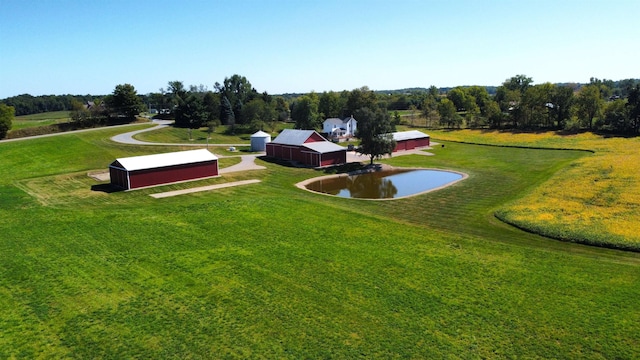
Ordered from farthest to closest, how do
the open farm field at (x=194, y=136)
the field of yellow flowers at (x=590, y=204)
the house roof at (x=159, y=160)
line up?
the open farm field at (x=194, y=136) → the house roof at (x=159, y=160) → the field of yellow flowers at (x=590, y=204)

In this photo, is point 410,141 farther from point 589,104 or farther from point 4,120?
point 4,120

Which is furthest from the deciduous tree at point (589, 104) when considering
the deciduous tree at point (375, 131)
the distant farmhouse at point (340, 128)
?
the deciduous tree at point (375, 131)

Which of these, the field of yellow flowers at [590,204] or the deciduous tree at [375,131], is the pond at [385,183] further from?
the field of yellow flowers at [590,204]

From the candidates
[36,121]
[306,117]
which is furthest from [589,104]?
[36,121]

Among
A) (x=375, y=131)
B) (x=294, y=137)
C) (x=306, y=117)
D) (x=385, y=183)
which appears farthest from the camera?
(x=306, y=117)

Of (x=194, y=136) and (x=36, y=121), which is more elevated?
(x=36, y=121)

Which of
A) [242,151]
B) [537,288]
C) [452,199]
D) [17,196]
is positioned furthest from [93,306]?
[242,151]

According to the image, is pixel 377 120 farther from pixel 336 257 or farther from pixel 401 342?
pixel 401 342
